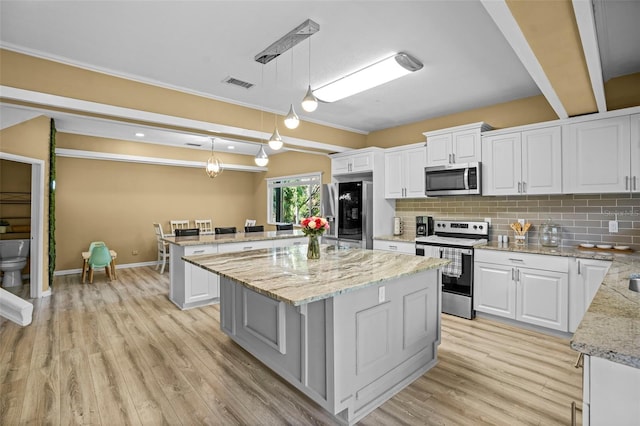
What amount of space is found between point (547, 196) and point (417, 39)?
97.6 inches

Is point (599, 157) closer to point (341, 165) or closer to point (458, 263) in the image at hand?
point (458, 263)

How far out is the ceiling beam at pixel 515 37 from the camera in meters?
1.54

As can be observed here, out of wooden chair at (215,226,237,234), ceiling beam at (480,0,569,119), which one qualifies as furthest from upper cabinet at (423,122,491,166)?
wooden chair at (215,226,237,234)

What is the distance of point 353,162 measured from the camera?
5.32 metres

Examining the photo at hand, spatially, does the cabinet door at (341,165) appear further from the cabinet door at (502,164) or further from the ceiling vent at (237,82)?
the ceiling vent at (237,82)

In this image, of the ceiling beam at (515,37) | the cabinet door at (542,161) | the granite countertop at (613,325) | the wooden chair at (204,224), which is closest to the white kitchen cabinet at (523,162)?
the cabinet door at (542,161)

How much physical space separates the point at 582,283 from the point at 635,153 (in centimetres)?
130

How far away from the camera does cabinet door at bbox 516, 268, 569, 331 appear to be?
3186 mm

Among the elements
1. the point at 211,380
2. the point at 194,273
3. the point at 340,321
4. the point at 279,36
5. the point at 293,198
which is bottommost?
the point at 211,380

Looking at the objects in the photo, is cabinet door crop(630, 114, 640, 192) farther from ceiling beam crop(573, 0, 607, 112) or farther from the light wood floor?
the light wood floor

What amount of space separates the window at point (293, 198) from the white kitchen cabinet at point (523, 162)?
358 centimetres

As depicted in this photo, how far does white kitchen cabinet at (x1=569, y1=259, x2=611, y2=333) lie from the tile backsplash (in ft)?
2.02

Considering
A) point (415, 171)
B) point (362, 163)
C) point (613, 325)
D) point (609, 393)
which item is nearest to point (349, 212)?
point (362, 163)

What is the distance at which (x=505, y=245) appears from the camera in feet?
12.5
